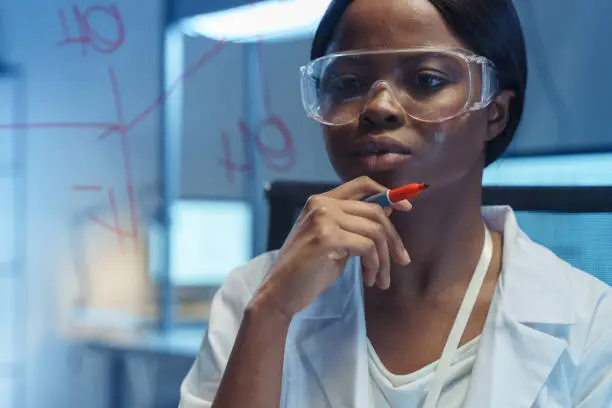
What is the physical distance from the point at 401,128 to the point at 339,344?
10.8 inches

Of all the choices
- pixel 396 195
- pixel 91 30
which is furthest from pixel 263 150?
pixel 396 195

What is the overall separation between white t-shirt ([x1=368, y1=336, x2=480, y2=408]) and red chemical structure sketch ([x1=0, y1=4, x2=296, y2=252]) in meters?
0.54

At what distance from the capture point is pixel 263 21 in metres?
1.28

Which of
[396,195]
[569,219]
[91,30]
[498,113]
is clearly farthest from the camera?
[91,30]

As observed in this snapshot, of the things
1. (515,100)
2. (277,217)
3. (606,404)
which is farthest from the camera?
(277,217)

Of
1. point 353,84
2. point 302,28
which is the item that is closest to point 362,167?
point 353,84

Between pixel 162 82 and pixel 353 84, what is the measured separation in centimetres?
55

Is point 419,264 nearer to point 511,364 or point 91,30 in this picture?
point 511,364

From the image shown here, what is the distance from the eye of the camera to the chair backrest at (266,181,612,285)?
989 mm

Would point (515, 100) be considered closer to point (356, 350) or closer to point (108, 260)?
point (356, 350)

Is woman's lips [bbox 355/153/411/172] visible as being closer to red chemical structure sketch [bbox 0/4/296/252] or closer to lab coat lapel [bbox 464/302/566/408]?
lab coat lapel [bbox 464/302/566/408]

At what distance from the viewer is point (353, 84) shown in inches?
33.6

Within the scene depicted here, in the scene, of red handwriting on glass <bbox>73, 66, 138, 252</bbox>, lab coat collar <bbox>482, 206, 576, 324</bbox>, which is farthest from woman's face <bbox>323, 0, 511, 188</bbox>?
red handwriting on glass <bbox>73, 66, 138, 252</bbox>

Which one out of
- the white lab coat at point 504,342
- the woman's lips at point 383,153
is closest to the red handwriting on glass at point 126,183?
the white lab coat at point 504,342
